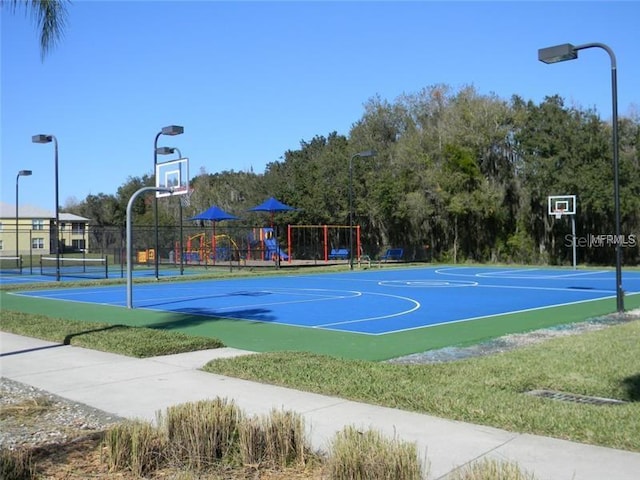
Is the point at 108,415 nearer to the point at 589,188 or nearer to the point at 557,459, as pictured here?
the point at 557,459

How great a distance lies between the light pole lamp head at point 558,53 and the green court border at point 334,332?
5.97 metres

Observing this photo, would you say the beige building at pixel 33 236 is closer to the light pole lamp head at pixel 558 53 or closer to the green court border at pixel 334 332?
the green court border at pixel 334 332

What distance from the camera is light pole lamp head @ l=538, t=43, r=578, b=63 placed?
47.3ft

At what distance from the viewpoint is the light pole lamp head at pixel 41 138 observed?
90.2 feet

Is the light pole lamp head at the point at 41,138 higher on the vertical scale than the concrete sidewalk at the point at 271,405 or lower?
higher

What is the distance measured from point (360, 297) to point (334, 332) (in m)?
8.03

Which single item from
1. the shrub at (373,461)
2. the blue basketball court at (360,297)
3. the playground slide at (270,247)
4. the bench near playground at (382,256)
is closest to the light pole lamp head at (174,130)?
the blue basketball court at (360,297)

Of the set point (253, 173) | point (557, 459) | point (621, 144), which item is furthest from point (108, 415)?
point (253, 173)

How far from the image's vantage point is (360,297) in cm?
2170

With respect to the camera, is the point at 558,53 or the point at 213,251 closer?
the point at 558,53

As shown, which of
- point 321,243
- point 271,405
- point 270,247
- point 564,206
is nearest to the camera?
point 271,405

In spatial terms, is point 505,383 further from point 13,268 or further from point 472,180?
point 13,268

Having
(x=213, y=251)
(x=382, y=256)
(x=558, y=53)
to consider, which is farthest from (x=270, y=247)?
(x=558, y=53)

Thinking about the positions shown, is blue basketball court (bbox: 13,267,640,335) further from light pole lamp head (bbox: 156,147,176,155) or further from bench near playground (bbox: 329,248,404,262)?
bench near playground (bbox: 329,248,404,262)
